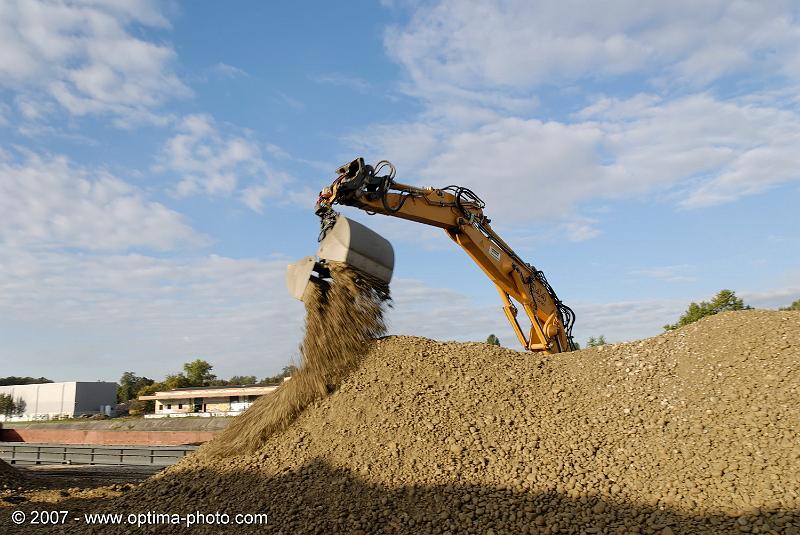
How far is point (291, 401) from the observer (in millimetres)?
7652

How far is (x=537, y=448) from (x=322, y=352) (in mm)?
3097

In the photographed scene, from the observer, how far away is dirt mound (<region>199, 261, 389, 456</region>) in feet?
24.9

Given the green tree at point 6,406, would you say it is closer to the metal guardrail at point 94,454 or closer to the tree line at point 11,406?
the tree line at point 11,406

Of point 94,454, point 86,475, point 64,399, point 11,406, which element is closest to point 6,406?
point 11,406

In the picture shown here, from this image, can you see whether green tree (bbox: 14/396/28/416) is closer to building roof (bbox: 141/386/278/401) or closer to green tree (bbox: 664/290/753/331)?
building roof (bbox: 141/386/278/401)

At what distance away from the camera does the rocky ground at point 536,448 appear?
17.9 feet

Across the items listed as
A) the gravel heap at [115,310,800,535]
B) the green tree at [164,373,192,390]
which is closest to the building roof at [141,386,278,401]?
the green tree at [164,373,192,390]

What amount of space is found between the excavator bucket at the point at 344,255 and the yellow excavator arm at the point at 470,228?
26 centimetres

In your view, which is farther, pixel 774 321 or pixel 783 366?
pixel 774 321

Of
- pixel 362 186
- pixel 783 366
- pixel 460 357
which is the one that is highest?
pixel 362 186

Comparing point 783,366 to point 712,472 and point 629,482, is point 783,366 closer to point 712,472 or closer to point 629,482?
point 712,472

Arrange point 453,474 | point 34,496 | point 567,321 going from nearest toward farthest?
point 453,474, point 34,496, point 567,321

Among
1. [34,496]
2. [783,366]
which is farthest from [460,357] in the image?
[34,496]

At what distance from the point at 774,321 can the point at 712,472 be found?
12.2 ft
